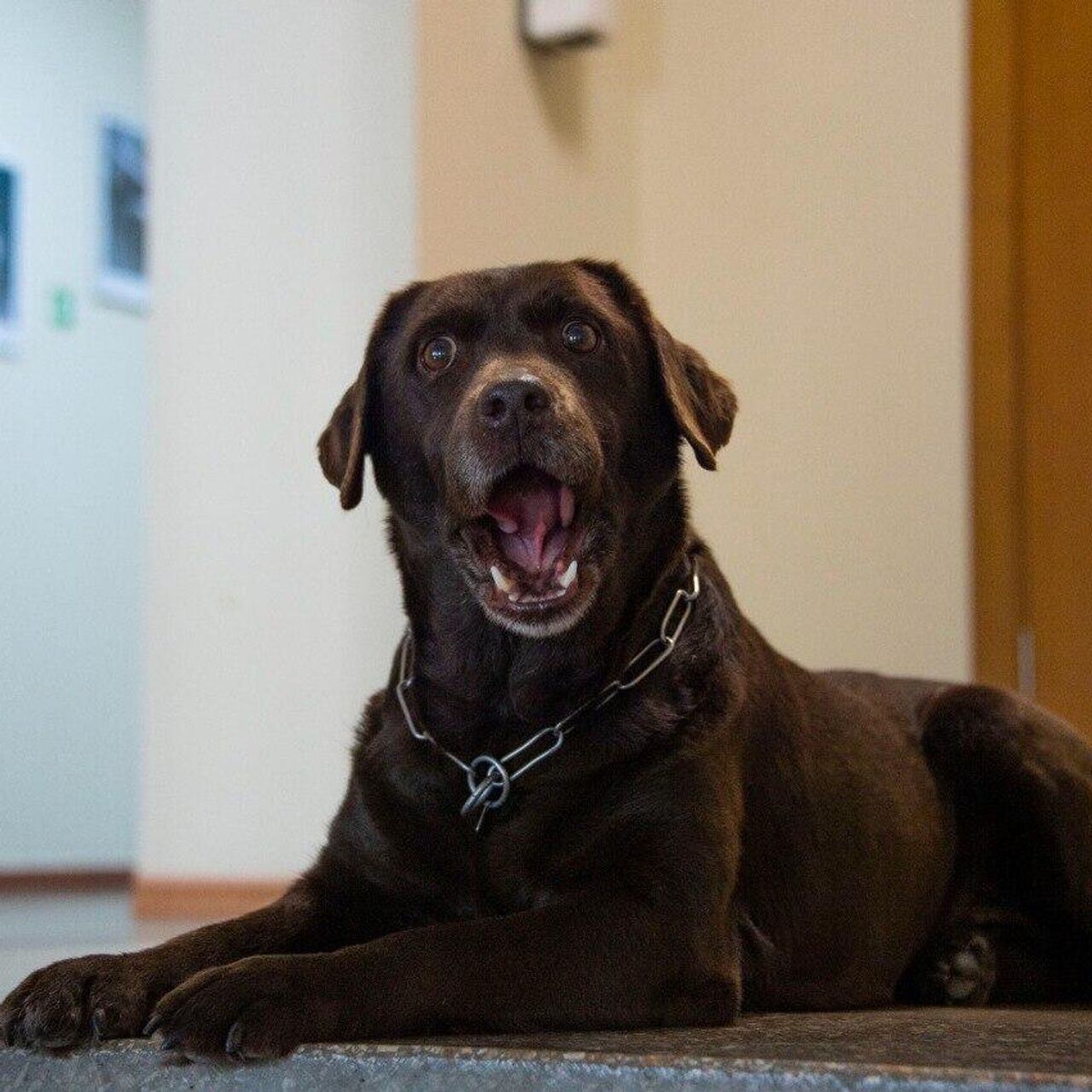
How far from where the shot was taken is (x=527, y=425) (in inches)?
76.7

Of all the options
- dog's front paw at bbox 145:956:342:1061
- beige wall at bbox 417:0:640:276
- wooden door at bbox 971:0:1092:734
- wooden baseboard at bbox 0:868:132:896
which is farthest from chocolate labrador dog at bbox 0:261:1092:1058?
wooden baseboard at bbox 0:868:132:896

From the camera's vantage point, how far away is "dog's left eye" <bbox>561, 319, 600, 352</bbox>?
6.99 ft

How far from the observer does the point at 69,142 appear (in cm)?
720

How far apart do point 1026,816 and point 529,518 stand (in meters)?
0.91

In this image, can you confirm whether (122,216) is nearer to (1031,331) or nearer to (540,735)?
(1031,331)

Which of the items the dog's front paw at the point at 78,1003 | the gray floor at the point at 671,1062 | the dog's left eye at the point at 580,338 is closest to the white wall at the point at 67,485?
the dog's left eye at the point at 580,338

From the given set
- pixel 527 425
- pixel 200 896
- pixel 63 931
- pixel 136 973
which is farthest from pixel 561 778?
pixel 200 896

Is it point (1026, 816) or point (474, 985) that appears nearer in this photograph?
point (474, 985)

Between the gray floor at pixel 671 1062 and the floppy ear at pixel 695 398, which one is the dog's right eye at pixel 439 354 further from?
the gray floor at pixel 671 1062

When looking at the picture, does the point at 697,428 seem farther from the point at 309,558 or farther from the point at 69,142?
the point at 69,142

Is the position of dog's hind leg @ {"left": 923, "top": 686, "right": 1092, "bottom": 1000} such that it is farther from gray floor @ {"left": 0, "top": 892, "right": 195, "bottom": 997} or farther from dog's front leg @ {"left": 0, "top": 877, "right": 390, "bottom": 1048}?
gray floor @ {"left": 0, "top": 892, "right": 195, "bottom": 997}

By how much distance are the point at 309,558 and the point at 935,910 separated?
2279 mm

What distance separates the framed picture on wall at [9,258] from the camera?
6918 mm

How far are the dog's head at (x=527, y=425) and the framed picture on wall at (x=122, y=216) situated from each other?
533 cm
